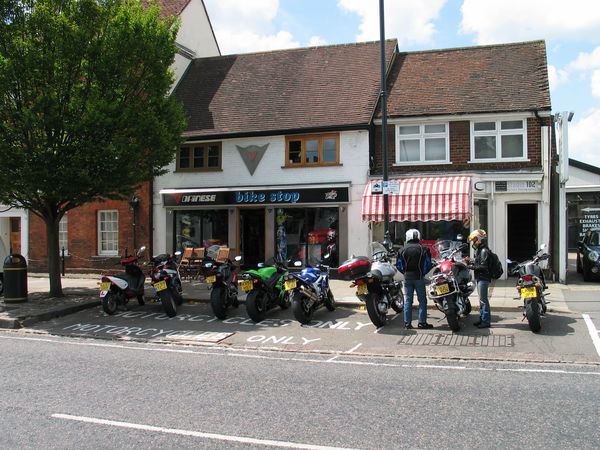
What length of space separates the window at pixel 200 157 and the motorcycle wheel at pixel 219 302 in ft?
24.5

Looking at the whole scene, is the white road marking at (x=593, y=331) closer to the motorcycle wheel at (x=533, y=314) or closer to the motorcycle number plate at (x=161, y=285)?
the motorcycle wheel at (x=533, y=314)

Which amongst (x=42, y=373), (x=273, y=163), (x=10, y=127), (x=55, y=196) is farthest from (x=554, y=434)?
(x=273, y=163)

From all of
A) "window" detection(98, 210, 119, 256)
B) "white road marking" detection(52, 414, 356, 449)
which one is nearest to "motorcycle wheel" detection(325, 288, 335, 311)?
"white road marking" detection(52, 414, 356, 449)

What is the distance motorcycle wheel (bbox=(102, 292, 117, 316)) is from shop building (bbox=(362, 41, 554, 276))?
728 cm

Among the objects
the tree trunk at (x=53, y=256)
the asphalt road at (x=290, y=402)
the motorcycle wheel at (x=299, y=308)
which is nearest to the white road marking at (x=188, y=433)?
the asphalt road at (x=290, y=402)

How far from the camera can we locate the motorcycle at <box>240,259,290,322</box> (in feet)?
33.8

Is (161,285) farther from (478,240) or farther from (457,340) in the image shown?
(478,240)

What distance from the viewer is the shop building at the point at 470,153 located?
14840 mm

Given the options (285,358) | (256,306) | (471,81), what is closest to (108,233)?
(256,306)

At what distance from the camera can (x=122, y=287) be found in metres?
11.6

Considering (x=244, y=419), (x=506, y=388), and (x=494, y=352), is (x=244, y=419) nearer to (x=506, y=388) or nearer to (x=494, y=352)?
(x=506, y=388)

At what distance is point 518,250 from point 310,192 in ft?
24.0

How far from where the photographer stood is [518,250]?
17578mm

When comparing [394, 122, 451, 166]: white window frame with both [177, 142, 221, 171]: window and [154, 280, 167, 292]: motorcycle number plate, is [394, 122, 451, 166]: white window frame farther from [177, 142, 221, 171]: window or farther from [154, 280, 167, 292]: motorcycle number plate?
[154, 280, 167, 292]: motorcycle number plate
